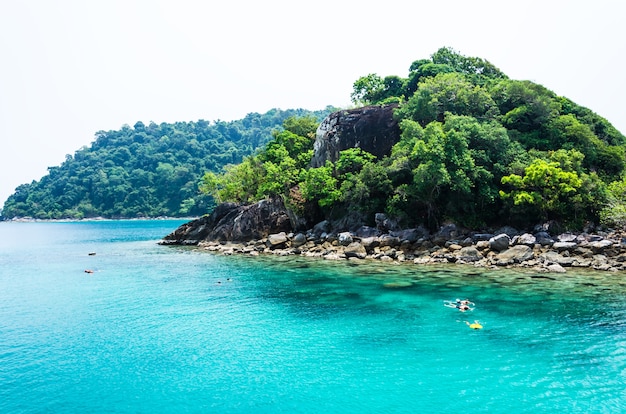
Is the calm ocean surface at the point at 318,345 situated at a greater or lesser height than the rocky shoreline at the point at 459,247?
lesser

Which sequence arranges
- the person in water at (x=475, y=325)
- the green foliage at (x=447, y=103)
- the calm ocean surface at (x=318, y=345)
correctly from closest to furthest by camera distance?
the calm ocean surface at (x=318, y=345) → the person in water at (x=475, y=325) → the green foliage at (x=447, y=103)

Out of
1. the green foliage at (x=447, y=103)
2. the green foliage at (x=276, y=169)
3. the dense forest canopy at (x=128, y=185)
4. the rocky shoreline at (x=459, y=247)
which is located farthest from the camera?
the dense forest canopy at (x=128, y=185)

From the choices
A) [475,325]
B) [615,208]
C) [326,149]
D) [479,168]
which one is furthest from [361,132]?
[475,325]

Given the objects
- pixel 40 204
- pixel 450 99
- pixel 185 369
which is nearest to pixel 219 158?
pixel 40 204

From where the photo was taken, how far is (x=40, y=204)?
7195 inches

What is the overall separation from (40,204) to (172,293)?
189m

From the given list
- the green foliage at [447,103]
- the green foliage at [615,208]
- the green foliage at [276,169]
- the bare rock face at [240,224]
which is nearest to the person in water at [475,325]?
the green foliage at [615,208]

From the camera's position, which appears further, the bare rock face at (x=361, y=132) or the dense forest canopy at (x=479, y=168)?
the bare rock face at (x=361, y=132)

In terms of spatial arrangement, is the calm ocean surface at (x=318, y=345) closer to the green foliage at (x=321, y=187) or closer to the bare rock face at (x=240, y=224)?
the green foliage at (x=321, y=187)

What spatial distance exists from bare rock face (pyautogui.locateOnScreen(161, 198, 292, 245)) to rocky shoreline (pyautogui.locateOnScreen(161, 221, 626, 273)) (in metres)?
2.62

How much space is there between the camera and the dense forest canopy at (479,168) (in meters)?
40.5

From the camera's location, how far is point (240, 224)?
56531mm

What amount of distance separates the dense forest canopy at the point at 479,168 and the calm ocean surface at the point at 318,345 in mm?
11746

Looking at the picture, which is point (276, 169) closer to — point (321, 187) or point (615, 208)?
point (321, 187)
